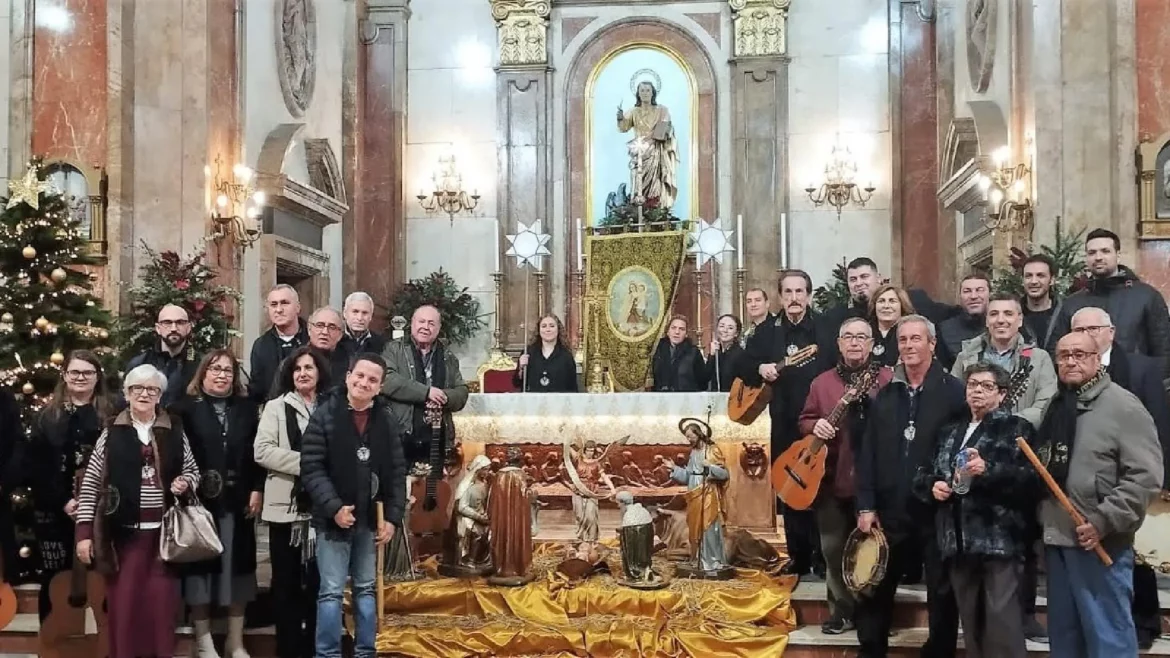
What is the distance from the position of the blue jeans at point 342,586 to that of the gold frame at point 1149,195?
282 inches

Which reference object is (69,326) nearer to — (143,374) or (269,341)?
(269,341)

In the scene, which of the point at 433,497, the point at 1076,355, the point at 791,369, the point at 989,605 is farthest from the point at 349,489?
the point at 1076,355

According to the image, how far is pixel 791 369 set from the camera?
6902mm

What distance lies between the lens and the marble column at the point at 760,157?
14.7m

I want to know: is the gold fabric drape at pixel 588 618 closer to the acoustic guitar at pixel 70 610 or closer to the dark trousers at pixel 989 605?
the dark trousers at pixel 989 605

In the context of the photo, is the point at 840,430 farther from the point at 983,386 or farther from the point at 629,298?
the point at 629,298

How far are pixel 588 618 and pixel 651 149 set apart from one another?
9197 millimetres

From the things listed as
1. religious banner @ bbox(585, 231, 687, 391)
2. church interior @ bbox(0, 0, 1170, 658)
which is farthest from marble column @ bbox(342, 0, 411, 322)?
religious banner @ bbox(585, 231, 687, 391)

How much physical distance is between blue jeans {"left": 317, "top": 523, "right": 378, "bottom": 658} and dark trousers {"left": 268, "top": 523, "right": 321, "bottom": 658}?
0.92 ft

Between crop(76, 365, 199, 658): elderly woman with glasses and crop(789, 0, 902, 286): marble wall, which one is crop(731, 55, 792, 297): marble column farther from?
crop(76, 365, 199, 658): elderly woman with glasses

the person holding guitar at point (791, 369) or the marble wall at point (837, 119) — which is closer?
the person holding guitar at point (791, 369)

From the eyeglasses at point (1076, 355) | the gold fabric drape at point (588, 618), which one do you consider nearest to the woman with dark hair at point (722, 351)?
the gold fabric drape at point (588, 618)

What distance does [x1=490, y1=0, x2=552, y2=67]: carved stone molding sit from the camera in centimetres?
1518

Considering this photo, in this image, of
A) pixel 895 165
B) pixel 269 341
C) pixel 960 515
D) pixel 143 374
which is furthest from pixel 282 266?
pixel 960 515
